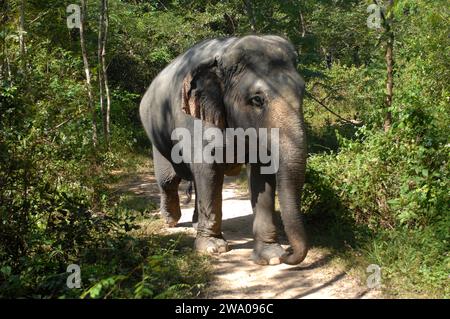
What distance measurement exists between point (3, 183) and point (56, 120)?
4.43 meters

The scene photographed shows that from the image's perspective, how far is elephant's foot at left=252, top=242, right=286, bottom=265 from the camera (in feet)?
20.7

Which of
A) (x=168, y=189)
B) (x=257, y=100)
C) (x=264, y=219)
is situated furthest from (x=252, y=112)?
(x=168, y=189)

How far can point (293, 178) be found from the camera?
5590 mm

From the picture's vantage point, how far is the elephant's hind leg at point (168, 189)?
8.50 metres

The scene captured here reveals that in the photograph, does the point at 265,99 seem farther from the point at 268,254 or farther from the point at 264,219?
the point at 268,254

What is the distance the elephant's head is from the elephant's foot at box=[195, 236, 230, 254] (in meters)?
1.09

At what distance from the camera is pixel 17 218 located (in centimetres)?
554

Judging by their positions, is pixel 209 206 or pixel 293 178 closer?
pixel 293 178

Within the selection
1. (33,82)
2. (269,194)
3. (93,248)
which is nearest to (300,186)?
(269,194)

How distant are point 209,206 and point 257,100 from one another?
1.57 m

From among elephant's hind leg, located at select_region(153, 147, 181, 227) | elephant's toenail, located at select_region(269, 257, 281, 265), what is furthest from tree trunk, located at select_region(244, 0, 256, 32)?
elephant's toenail, located at select_region(269, 257, 281, 265)

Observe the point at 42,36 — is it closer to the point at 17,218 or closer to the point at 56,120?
the point at 56,120

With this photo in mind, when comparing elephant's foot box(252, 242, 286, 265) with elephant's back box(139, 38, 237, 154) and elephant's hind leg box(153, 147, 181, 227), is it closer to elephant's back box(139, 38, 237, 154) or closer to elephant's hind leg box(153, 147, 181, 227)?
elephant's back box(139, 38, 237, 154)

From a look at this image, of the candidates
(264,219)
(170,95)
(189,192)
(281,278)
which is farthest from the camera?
(189,192)
